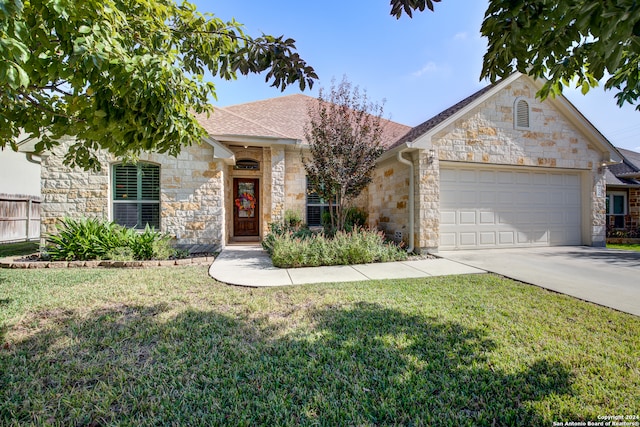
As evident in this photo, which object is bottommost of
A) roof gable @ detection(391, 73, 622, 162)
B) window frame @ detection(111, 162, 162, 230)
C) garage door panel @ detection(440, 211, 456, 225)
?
garage door panel @ detection(440, 211, 456, 225)

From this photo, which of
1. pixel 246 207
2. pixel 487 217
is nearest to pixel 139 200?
pixel 246 207

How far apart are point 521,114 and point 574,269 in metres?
5.15

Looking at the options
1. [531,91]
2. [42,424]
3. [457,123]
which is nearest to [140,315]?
[42,424]

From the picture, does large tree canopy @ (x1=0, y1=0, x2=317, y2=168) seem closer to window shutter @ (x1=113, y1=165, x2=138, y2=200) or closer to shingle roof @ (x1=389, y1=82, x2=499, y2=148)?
window shutter @ (x1=113, y1=165, x2=138, y2=200)

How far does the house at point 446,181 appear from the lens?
8023mm

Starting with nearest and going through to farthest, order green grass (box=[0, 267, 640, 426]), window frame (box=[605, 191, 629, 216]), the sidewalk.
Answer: green grass (box=[0, 267, 640, 426]), the sidewalk, window frame (box=[605, 191, 629, 216])

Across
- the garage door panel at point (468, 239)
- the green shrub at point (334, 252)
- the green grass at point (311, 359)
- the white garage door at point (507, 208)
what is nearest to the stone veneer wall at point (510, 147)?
the white garage door at point (507, 208)

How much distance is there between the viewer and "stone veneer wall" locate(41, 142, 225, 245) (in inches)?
309

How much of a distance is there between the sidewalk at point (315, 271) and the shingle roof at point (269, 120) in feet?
14.1

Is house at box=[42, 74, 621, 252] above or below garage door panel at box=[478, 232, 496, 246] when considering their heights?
above

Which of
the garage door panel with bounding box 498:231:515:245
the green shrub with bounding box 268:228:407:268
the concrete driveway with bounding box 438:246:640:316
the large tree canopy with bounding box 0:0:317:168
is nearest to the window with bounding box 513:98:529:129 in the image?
the garage door panel with bounding box 498:231:515:245

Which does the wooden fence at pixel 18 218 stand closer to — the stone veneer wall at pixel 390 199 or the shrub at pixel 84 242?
the shrub at pixel 84 242

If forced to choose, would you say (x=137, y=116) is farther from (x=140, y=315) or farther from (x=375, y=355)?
(x=375, y=355)

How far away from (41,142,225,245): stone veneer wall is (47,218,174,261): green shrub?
1.00 metres
